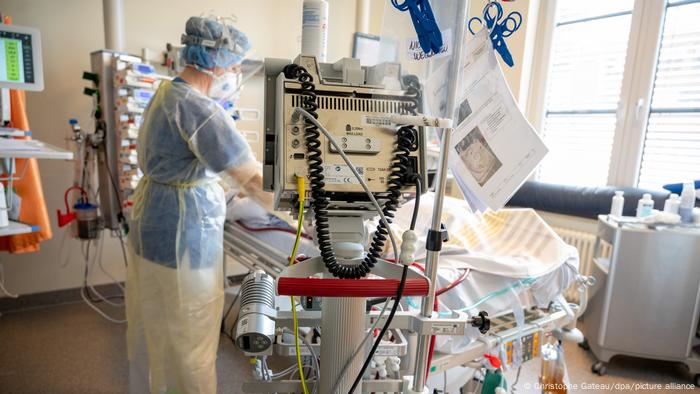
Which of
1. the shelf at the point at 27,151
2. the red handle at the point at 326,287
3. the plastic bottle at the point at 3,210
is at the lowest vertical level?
the plastic bottle at the point at 3,210

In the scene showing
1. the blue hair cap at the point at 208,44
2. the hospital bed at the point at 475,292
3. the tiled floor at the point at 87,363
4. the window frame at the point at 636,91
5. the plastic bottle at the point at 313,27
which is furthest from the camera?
the window frame at the point at 636,91

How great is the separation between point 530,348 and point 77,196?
2549 millimetres

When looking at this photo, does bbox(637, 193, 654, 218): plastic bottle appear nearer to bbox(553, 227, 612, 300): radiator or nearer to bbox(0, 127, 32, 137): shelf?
bbox(553, 227, 612, 300): radiator

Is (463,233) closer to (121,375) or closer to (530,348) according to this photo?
(530,348)

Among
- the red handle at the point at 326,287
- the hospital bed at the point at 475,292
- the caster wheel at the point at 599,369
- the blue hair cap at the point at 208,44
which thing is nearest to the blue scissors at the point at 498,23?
the red handle at the point at 326,287

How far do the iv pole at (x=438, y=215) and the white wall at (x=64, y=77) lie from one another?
8.85ft

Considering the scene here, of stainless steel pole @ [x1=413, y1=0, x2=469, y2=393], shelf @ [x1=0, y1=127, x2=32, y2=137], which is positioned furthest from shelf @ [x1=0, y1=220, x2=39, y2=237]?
stainless steel pole @ [x1=413, y1=0, x2=469, y2=393]

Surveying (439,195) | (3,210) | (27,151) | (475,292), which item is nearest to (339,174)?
(439,195)

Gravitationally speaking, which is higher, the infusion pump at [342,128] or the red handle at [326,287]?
the infusion pump at [342,128]

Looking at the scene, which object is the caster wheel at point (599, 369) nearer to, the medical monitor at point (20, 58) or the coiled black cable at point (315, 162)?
the coiled black cable at point (315, 162)

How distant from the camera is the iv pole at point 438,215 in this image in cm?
66

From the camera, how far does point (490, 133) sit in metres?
0.81

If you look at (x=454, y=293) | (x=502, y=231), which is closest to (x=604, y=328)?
(x=502, y=231)

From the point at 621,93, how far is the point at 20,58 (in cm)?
355
